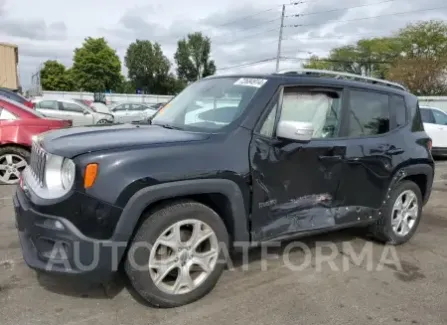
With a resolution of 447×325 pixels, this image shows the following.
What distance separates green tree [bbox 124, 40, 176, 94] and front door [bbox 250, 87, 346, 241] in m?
66.9

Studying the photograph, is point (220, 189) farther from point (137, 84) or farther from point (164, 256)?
point (137, 84)

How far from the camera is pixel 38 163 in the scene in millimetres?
3311

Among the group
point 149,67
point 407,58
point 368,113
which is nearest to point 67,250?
point 368,113

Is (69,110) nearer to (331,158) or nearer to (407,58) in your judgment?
(331,158)

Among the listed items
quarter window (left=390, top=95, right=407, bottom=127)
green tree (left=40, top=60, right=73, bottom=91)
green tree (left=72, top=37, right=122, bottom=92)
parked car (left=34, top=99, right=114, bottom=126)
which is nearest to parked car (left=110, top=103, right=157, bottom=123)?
parked car (left=34, top=99, right=114, bottom=126)

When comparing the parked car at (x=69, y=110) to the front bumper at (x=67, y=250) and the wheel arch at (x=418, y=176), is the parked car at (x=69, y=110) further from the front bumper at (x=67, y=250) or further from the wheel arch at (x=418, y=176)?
the front bumper at (x=67, y=250)

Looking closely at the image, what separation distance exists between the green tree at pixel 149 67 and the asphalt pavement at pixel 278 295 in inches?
2634

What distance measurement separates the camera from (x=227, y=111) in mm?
3684

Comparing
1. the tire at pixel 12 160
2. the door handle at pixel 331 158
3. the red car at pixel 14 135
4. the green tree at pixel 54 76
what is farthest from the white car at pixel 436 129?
the green tree at pixel 54 76

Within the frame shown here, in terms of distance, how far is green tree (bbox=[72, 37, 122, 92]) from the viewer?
65062 mm

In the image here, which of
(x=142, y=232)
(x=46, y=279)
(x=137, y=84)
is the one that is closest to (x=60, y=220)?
(x=142, y=232)

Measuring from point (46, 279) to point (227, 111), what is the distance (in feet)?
Result: 6.58

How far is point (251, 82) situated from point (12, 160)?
4.95 m

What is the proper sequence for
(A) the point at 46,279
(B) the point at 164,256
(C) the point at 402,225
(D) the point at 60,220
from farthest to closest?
(C) the point at 402,225 → (A) the point at 46,279 → (B) the point at 164,256 → (D) the point at 60,220
